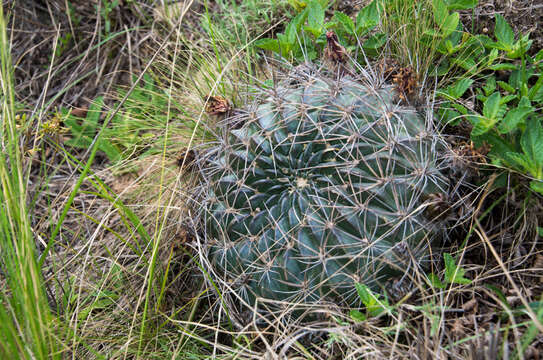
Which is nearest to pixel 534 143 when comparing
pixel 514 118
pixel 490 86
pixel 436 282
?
pixel 514 118

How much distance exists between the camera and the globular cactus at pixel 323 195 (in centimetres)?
183

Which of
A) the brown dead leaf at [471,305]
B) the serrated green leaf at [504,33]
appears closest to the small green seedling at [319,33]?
the serrated green leaf at [504,33]

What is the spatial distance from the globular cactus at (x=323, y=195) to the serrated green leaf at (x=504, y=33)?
59 centimetres

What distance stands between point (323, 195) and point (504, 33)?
1131mm

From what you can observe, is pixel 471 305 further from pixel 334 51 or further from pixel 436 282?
pixel 334 51

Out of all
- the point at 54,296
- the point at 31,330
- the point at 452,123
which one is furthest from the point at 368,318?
the point at 54,296

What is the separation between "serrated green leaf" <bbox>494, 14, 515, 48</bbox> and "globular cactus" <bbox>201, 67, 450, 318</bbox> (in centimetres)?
59

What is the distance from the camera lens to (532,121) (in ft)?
6.35

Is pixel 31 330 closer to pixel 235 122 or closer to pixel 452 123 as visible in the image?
pixel 235 122

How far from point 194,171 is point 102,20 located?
2034 mm

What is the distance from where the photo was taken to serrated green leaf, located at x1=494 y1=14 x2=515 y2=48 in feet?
7.16

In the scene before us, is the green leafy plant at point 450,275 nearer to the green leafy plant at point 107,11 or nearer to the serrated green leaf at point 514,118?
the serrated green leaf at point 514,118

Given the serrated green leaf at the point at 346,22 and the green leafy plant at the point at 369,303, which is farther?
the serrated green leaf at the point at 346,22

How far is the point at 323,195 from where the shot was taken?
1.91 metres
